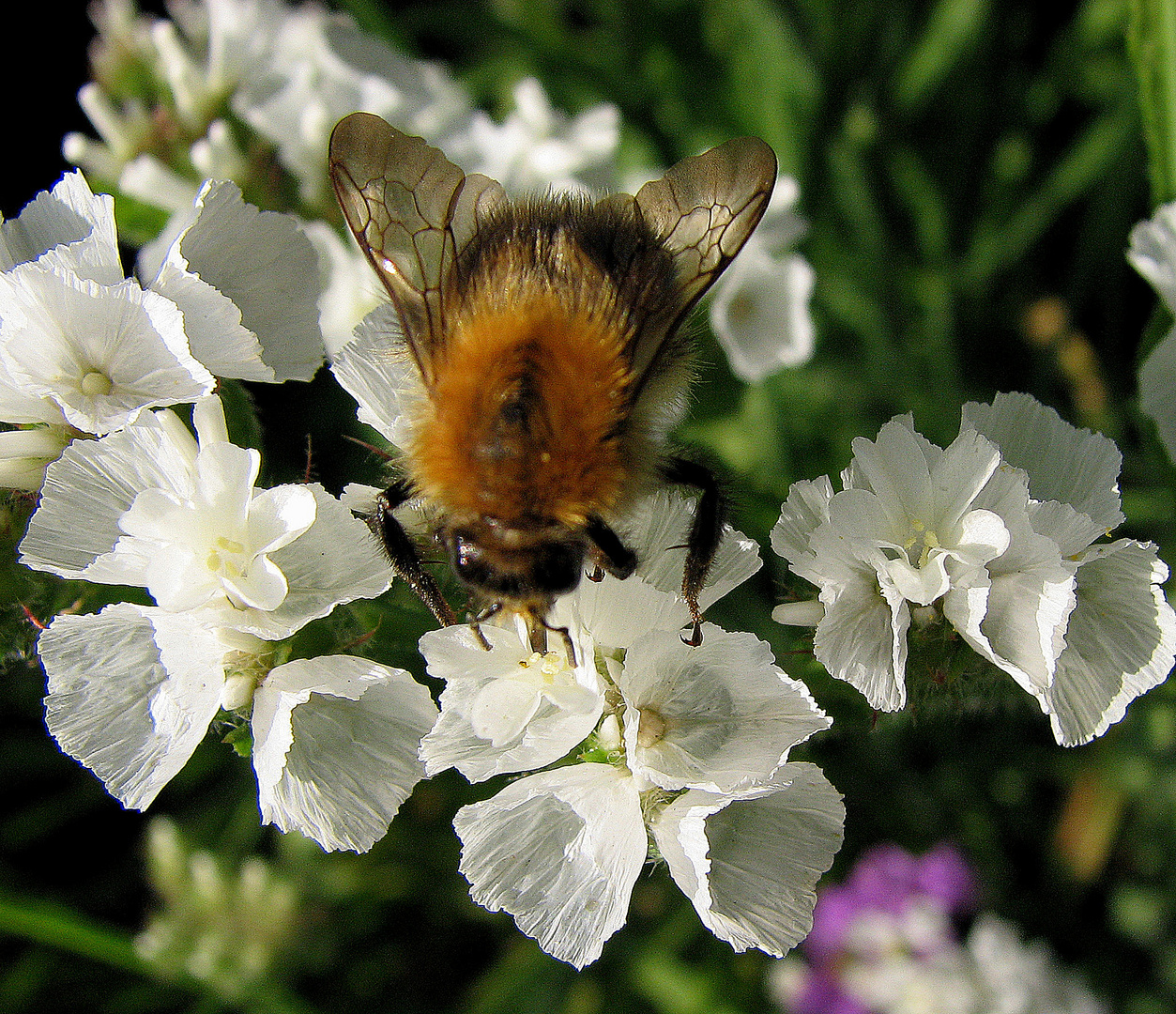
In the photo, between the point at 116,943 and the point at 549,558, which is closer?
the point at 549,558

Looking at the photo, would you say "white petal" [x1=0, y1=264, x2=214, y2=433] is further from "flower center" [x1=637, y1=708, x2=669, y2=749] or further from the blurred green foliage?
the blurred green foliage

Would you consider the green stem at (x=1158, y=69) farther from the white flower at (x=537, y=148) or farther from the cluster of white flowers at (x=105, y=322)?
the cluster of white flowers at (x=105, y=322)

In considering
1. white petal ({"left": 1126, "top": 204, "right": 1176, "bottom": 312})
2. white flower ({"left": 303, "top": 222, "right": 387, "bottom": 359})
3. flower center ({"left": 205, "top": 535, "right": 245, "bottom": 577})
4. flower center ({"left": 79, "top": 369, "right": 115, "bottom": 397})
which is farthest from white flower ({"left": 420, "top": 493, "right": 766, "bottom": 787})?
white flower ({"left": 303, "top": 222, "right": 387, "bottom": 359})

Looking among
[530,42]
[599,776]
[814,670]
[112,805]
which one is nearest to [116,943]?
[112,805]

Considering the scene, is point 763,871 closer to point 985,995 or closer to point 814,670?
point 814,670

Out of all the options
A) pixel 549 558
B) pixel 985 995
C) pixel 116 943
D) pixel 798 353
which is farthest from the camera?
pixel 985 995

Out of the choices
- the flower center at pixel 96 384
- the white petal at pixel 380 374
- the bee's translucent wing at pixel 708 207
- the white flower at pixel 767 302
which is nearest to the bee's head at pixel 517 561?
the white petal at pixel 380 374

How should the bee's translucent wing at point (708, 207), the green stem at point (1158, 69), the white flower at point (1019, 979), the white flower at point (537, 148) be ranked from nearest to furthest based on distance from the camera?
the bee's translucent wing at point (708, 207)
the green stem at point (1158, 69)
the white flower at point (537, 148)
the white flower at point (1019, 979)
